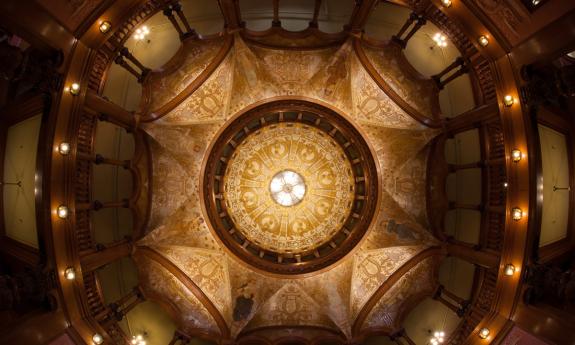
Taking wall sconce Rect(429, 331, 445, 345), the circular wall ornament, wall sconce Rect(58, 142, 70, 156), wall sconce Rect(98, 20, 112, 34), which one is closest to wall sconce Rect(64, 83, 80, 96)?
wall sconce Rect(58, 142, 70, 156)

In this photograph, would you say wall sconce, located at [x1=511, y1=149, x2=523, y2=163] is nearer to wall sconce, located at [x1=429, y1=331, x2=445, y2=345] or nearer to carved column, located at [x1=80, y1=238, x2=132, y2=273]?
wall sconce, located at [x1=429, y1=331, x2=445, y2=345]

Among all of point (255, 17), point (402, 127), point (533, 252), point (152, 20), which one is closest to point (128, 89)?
point (152, 20)

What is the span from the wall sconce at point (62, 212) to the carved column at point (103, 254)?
3.95 feet

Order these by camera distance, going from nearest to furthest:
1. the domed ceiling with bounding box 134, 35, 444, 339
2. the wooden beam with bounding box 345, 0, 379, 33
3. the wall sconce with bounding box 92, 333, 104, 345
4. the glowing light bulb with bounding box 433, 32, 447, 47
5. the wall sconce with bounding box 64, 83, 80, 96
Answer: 1. the wall sconce with bounding box 64, 83, 80, 96
2. the wall sconce with bounding box 92, 333, 104, 345
3. the wooden beam with bounding box 345, 0, 379, 33
4. the glowing light bulb with bounding box 433, 32, 447, 47
5. the domed ceiling with bounding box 134, 35, 444, 339

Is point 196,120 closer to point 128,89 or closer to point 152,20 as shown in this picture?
point 128,89

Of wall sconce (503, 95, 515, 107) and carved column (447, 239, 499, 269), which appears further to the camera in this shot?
carved column (447, 239, 499, 269)

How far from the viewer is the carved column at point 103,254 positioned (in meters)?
9.85

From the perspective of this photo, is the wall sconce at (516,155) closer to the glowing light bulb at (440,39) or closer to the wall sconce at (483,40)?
the wall sconce at (483,40)

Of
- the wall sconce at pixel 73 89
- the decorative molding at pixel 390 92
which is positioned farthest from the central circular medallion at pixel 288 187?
the wall sconce at pixel 73 89

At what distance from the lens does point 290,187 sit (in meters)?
14.9

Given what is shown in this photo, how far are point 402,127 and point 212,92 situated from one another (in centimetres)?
632

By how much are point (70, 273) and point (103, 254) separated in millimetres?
1238

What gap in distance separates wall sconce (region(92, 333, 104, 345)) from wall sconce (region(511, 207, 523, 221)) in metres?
10.3

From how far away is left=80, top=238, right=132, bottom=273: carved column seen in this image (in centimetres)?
985
